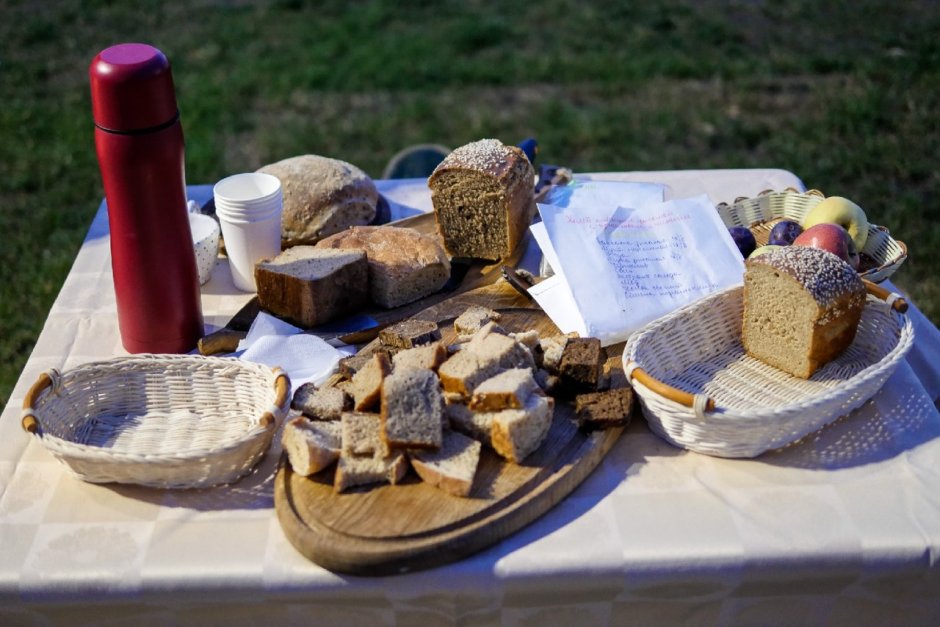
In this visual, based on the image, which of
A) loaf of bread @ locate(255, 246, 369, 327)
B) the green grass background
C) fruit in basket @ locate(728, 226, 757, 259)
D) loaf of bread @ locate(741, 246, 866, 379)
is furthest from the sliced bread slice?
the green grass background

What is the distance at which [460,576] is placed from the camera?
5.20 ft

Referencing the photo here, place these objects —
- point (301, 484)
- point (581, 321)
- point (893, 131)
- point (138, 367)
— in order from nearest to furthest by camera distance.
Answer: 1. point (301, 484)
2. point (138, 367)
3. point (581, 321)
4. point (893, 131)

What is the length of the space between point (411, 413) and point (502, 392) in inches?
6.6

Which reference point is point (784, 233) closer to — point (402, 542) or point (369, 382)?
point (369, 382)

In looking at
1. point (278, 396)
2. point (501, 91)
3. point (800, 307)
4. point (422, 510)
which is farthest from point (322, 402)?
point (501, 91)

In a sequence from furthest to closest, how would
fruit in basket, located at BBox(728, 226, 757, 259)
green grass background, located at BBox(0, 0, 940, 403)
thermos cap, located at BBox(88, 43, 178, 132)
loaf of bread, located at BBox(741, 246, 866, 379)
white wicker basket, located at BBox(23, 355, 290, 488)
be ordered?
green grass background, located at BBox(0, 0, 940, 403)
fruit in basket, located at BBox(728, 226, 757, 259)
loaf of bread, located at BBox(741, 246, 866, 379)
thermos cap, located at BBox(88, 43, 178, 132)
white wicker basket, located at BBox(23, 355, 290, 488)

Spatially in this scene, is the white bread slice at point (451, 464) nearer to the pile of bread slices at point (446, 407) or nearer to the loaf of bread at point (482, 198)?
the pile of bread slices at point (446, 407)

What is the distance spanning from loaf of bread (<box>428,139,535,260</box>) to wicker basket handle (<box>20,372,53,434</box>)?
1.07m

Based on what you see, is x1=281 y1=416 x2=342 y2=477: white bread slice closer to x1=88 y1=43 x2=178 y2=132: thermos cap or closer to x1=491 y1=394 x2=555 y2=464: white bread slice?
x1=491 y1=394 x2=555 y2=464: white bread slice

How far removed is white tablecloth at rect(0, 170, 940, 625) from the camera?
1585 millimetres

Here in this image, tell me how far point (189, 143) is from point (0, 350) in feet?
5.84

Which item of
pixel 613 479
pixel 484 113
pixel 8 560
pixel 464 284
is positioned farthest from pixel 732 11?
pixel 8 560

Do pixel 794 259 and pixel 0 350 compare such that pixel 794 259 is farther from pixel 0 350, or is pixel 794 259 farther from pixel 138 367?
pixel 0 350

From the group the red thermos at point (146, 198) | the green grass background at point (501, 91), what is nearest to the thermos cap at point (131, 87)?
the red thermos at point (146, 198)
